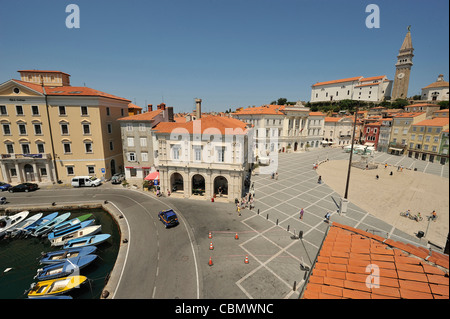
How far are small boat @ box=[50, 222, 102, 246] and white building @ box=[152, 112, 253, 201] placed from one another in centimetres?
1183

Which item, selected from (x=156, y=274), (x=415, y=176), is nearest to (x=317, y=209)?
(x=156, y=274)

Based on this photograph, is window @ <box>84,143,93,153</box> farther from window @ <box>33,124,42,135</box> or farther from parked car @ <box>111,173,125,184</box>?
window @ <box>33,124,42,135</box>

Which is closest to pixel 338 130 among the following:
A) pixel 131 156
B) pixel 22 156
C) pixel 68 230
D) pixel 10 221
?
pixel 131 156

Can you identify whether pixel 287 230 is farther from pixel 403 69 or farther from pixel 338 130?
pixel 403 69

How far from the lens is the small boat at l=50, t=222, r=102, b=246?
23.2m

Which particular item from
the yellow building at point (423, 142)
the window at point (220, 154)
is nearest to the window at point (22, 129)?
the window at point (220, 154)

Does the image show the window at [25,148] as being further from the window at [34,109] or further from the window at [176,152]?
the window at [176,152]

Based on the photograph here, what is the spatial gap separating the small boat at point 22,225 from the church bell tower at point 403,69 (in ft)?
530

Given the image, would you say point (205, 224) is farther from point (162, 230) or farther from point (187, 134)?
point (187, 134)

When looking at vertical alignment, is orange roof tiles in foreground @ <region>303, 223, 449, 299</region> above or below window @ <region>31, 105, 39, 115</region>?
below

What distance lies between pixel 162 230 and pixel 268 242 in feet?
39.4

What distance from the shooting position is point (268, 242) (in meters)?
22.3

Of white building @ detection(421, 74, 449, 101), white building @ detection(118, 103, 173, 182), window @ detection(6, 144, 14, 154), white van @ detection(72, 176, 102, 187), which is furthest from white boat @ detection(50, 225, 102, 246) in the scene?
white building @ detection(421, 74, 449, 101)

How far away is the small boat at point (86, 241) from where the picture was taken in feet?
73.1
